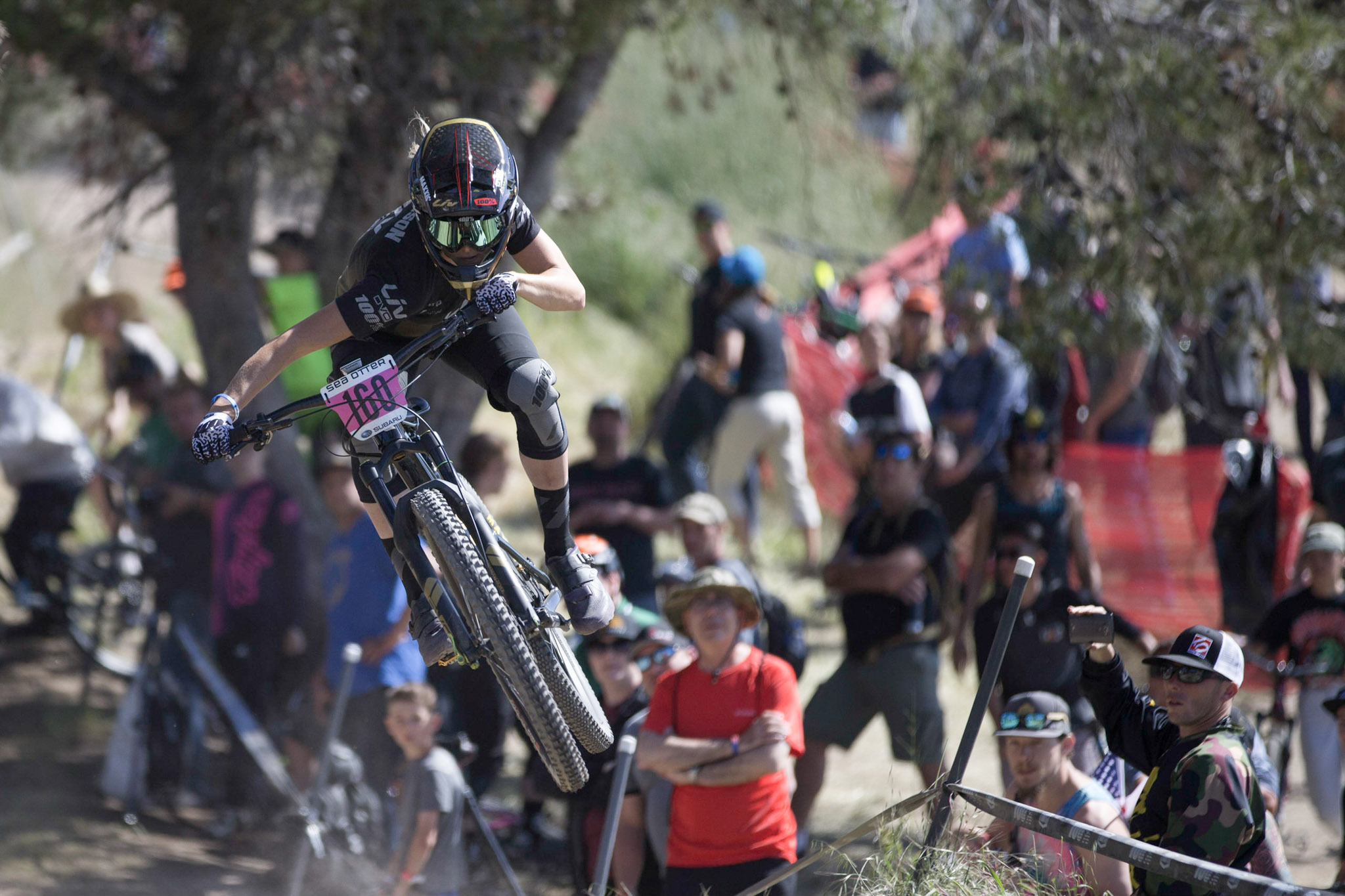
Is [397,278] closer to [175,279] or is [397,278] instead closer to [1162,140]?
[1162,140]

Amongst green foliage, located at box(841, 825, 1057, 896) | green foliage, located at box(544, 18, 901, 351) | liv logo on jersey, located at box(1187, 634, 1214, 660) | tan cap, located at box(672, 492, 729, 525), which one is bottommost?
green foliage, located at box(841, 825, 1057, 896)

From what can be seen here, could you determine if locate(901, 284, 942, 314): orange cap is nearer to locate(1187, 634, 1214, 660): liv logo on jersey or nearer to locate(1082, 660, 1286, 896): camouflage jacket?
locate(1187, 634, 1214, 660): liv logo on jersey

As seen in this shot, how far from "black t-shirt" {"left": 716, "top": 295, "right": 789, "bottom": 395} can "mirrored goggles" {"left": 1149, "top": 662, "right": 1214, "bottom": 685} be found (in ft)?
17.0

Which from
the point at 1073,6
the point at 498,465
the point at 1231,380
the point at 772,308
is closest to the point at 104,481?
the point at 498,465

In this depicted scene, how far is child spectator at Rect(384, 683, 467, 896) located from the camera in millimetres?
5320

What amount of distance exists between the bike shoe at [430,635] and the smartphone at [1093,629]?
178cm

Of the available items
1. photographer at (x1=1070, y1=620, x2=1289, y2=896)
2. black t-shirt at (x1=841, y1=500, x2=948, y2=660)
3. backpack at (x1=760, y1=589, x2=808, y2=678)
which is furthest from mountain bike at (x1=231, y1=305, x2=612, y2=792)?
black t-shirt at (x1=841, y1=500, x2=948, y2=660)

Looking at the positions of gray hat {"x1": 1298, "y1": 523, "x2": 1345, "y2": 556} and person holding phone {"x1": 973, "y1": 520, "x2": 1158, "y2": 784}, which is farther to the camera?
gray hat {"x1": 1298, "y1": 523, "x2": 1345, "y2": 556}

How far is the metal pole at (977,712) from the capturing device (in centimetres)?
353

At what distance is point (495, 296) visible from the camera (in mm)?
3617

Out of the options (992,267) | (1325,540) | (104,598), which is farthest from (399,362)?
(104,598)

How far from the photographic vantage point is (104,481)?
8344mm

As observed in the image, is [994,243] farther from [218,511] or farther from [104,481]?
[104,481]

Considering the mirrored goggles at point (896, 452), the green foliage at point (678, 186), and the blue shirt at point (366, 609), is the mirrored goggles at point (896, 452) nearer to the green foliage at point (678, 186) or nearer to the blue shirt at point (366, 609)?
the blue shirt at point (366, 609)
